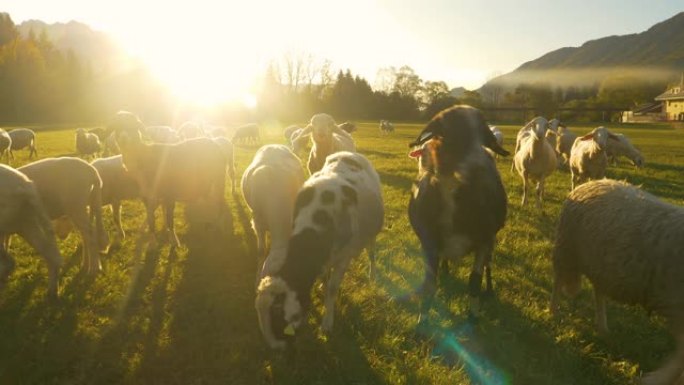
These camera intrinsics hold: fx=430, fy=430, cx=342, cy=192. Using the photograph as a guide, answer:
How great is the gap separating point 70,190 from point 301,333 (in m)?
4.01

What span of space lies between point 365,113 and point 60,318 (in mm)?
83985

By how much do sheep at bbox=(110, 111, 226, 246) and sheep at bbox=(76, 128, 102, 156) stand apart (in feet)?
51.9

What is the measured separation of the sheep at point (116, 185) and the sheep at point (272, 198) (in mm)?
2979

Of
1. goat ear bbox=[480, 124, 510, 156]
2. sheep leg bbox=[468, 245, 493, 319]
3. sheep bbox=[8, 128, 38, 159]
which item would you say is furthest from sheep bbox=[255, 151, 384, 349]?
sheep bbox=[8, 128, 38, 159]

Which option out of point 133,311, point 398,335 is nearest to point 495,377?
point 398,335

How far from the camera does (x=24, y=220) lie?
5430 millimetres

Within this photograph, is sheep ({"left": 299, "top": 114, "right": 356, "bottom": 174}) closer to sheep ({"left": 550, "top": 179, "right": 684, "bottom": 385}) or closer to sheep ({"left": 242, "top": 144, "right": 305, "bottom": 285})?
sheep ({"left": 242, "top": 144, "right": 305, "bottom": 285})

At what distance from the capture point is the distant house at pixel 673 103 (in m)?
93.2

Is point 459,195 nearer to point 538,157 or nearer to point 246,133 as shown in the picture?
point 538,157

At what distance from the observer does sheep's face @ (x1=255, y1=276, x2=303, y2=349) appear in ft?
13.2

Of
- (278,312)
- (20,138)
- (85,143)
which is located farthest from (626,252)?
(20,138)

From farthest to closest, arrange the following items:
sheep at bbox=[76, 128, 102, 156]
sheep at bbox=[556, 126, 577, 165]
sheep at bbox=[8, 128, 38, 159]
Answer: sheep at bbox=[8, 128, 38, 159]
sheep at bbox=[76, 128, 102, 156]
sheep at bbox=[556, 126, 577, 165]

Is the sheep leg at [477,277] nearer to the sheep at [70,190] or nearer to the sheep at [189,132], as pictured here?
the sheep at [70,190]

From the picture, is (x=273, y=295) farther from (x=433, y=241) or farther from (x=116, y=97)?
(x=116, y=97)
